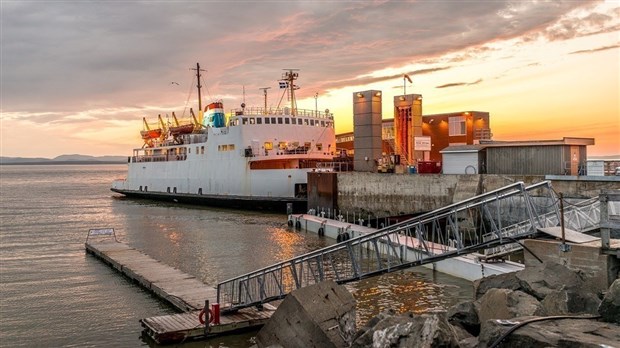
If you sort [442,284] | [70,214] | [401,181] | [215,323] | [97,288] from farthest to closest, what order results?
[70,214] → [401,181] → [97,288] → [442,284] → [215,323]

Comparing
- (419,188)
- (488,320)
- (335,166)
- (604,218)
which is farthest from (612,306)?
(335,166)

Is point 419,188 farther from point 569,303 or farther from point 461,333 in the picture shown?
point 461,333

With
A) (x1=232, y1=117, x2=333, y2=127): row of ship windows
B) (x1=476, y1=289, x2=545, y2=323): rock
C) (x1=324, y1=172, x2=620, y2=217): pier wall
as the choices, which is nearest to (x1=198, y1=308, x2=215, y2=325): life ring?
(x1=476, y1=289, x2=545, y2=323): rock

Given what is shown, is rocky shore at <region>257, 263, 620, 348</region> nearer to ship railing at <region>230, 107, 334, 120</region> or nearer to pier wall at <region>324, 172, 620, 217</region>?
pier wall at <region>324, 172, 620, 217</region>

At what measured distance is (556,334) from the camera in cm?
780

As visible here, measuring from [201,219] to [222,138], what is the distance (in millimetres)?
15738

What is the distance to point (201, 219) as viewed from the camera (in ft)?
169

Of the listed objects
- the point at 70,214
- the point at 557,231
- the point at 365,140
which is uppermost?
the point at 365,140

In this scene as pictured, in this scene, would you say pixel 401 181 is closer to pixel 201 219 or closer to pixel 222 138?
pixel 201 219

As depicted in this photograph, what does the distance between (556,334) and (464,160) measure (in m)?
29.0

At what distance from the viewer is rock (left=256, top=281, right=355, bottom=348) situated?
11.5 m

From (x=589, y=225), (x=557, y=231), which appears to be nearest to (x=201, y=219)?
(x=589, y=225)

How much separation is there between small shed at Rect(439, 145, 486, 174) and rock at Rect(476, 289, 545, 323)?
24985 mm

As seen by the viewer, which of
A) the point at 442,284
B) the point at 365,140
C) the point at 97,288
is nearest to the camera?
the point at 442,284
